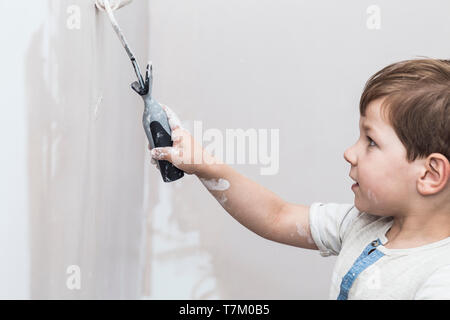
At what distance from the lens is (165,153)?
62 cm

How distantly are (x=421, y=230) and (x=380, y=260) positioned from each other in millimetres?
60

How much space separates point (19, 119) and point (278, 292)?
3.24ft

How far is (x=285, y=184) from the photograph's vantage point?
1.26m

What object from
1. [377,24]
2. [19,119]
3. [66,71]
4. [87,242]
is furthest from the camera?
[377,24]

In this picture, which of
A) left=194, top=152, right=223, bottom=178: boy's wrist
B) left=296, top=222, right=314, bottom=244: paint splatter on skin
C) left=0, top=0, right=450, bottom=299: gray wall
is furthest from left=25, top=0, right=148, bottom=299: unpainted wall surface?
left=296, top=222, right=314, bottom=244: paint splatter on skin

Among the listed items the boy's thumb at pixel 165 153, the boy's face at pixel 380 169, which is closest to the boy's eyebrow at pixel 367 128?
the boy's face at pixel 380 169

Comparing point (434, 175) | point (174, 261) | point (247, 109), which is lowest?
point (174, 261)

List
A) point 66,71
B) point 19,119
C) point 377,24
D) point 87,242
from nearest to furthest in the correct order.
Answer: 1. point 19,119
2. point 66,71
3. point 87,242
4. point 377,24

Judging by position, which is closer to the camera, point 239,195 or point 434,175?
point 434,175

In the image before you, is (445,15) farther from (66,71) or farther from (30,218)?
(30,218)

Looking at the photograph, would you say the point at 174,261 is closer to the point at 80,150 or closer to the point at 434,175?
the point at 80,150

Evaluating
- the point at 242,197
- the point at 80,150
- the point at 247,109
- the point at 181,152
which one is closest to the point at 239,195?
the point at 242,197

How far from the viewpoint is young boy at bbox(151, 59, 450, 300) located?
571 millimetres
